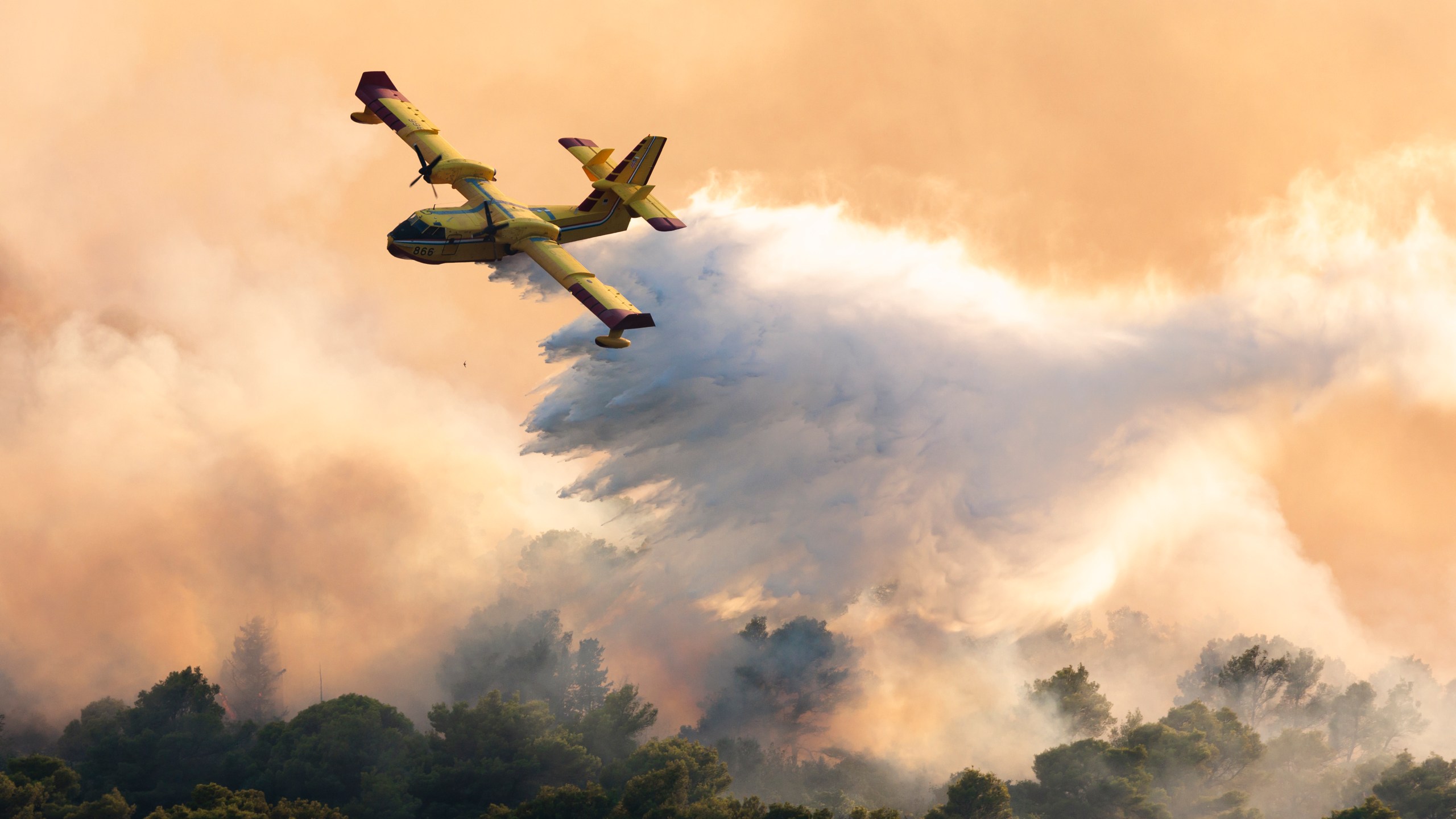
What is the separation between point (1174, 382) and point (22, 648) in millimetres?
92376

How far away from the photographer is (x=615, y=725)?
83.8 m

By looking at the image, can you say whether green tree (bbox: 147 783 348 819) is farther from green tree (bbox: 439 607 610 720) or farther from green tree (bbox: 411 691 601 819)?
green tree (bbox: 439 607 610 720)

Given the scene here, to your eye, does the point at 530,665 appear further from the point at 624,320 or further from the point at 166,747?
the point at 624,320

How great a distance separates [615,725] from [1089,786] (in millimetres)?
29109

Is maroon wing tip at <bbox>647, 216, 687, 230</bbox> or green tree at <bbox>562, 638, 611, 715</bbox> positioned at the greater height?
maroon wing tip at <bbox>647, 216, 687, 230</bbox>

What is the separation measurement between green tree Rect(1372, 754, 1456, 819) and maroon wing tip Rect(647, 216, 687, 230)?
4867 centimetres

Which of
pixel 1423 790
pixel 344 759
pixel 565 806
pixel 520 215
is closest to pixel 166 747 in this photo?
pixel 344 759

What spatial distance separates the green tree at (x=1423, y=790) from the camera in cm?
7069

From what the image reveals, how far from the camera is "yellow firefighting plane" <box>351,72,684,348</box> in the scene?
5709 centimetres

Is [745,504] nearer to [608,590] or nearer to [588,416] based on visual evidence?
[588,416]

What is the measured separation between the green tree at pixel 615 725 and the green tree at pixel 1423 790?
42.1m

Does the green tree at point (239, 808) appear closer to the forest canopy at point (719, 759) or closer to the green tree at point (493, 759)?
the forest canopy at point (719, 759)

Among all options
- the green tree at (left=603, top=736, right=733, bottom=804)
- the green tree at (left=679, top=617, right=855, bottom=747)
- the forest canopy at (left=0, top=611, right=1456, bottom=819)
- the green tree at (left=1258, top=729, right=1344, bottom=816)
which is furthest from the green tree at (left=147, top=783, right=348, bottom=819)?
the green tree at (left=1258, top=729, right=1344, bottom=816)

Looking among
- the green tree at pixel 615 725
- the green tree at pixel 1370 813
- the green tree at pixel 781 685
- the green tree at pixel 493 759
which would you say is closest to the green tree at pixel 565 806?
the green tree at pixel 493 759
